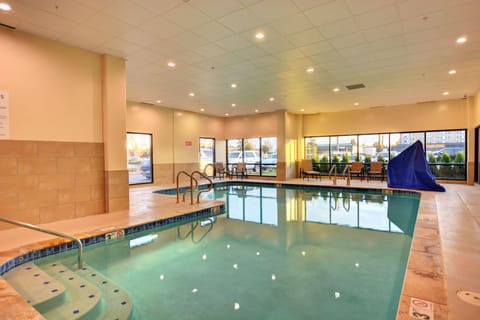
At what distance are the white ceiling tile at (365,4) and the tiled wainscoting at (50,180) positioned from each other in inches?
196

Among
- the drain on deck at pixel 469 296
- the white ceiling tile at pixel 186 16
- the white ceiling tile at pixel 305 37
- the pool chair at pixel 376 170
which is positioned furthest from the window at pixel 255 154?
the drain on deck at pixel 469 296

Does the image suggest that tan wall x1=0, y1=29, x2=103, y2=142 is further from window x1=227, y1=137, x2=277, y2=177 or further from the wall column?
window x1=227, y1=137, x2=277, y2=177

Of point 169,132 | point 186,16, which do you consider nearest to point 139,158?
point 169,132

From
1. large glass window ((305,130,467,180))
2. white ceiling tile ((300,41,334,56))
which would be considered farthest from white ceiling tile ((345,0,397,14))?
large glass window ((305,130,467,180))

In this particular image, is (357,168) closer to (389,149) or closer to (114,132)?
(389,149)

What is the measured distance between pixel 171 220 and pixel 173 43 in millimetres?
3240

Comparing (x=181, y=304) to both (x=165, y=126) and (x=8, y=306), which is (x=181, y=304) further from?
(x=165, y=126)

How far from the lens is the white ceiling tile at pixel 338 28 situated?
13.3 ft

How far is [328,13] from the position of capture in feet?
12.4

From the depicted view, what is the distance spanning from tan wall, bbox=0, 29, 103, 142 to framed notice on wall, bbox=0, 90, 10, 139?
0.05 metres

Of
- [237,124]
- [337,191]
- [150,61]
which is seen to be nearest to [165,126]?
[237,124]

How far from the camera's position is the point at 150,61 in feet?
18.4

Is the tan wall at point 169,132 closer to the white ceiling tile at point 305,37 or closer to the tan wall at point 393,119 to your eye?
the tan wall at point 393,119

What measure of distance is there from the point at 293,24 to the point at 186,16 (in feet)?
5.28
